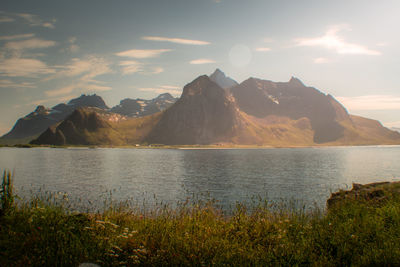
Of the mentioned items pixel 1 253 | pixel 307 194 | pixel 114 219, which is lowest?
pixel 307 194

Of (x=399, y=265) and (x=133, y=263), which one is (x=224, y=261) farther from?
(x=399, y=265)

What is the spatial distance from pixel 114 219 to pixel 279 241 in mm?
10096

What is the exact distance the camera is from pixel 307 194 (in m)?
48.3

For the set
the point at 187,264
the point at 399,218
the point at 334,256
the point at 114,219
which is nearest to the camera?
the point at 187,264

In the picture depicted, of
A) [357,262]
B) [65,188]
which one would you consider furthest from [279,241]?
[65,188]

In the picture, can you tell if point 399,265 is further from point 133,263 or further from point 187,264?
point 133,263

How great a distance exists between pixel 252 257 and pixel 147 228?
6620 mm

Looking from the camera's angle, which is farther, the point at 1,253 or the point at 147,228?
the point at 147,228

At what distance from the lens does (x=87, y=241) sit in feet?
36.8

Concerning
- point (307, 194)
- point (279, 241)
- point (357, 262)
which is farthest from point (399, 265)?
point (307, 194)

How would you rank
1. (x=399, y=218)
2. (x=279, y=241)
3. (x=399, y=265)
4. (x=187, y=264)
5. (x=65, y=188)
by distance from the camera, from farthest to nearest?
(x=65, y=188), (x=399, y=218), (x=279, y=241), (x=187, y=264), (x=399, y=265)

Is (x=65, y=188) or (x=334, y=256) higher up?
(x=334, y=256)

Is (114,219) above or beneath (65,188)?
above

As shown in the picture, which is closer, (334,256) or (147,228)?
(334,256)
